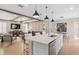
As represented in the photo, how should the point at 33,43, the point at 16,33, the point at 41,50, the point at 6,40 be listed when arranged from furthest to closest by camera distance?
the point at 16,33, the point at 6,40, the point at 33,43, the point at 41,50

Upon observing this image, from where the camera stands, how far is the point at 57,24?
1245cm

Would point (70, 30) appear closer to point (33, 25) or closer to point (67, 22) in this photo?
point (67, 22)

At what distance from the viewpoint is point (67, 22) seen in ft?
38.3

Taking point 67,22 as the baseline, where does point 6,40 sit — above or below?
below

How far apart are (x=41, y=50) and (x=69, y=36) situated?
8.70 metres

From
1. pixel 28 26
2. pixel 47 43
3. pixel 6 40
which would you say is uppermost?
pixel 28 26
